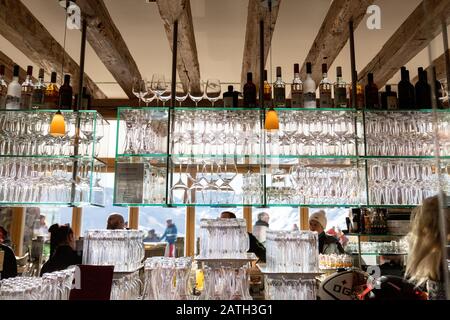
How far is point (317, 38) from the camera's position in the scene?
11.5ft

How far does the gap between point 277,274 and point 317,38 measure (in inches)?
90.2

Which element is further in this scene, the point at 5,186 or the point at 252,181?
Result: the point at 5,186

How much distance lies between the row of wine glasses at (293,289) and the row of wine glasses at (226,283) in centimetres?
15

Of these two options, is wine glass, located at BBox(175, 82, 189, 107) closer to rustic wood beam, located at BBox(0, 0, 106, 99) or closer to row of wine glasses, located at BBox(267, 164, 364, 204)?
row of wine glasses, located at BBox(267, 164, 364, 204)

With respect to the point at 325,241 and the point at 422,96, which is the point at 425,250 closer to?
the point at 422,96

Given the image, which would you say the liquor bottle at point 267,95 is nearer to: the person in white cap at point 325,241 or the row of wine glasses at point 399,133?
the row of wine glasses at point 399,133

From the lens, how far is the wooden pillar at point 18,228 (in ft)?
17.4

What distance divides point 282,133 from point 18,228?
460 cm

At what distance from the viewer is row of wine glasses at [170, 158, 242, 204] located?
2597 mm

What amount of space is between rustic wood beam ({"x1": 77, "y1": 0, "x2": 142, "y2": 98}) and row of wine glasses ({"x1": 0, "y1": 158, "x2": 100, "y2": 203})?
1.08 metres

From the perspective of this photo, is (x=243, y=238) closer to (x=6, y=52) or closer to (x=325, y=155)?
(x=325, y=155)

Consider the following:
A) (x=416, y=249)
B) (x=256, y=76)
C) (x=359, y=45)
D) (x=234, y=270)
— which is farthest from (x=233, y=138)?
(x=359, y=45)

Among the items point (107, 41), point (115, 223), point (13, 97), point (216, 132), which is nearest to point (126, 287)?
point (216, 132)

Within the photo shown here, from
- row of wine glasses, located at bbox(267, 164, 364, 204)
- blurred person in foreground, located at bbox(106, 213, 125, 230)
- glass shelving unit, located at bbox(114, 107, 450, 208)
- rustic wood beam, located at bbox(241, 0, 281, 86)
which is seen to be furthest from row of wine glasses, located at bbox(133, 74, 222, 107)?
blurred person in foreground, located at bbox(106, 213, 125, 230)
